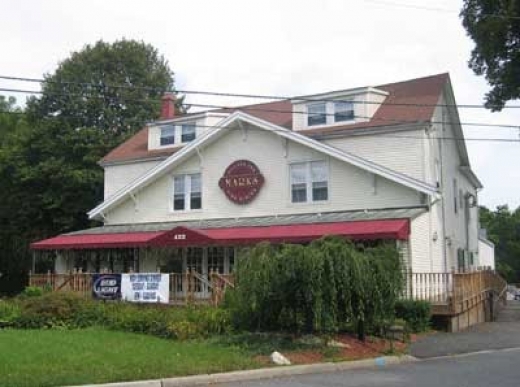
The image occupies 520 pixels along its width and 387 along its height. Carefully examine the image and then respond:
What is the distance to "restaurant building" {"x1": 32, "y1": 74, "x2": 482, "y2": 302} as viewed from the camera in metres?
24.5

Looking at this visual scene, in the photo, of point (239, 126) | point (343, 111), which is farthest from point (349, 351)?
point (239, 126)

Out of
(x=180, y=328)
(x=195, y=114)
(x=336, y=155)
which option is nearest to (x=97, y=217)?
(x=195, y=114)

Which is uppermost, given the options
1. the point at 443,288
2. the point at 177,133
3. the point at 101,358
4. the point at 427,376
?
the point at 177,133

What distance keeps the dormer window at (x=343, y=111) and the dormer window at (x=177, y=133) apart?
674cm

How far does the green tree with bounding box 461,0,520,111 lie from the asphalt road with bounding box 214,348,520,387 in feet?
43.4

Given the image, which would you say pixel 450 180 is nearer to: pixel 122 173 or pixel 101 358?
pixel 122 173

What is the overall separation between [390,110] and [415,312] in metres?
10.1

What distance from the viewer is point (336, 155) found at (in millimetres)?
25359

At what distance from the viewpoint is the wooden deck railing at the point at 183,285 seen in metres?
20.6

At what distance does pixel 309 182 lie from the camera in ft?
88.5

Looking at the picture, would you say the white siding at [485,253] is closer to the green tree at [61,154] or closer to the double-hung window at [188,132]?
the double-hung window at [188,132]

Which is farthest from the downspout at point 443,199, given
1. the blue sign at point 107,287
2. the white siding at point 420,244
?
the blue sign at point 107,287

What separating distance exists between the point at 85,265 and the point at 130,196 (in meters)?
3.72

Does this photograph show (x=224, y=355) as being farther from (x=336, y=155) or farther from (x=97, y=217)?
(x=97, y=217)
